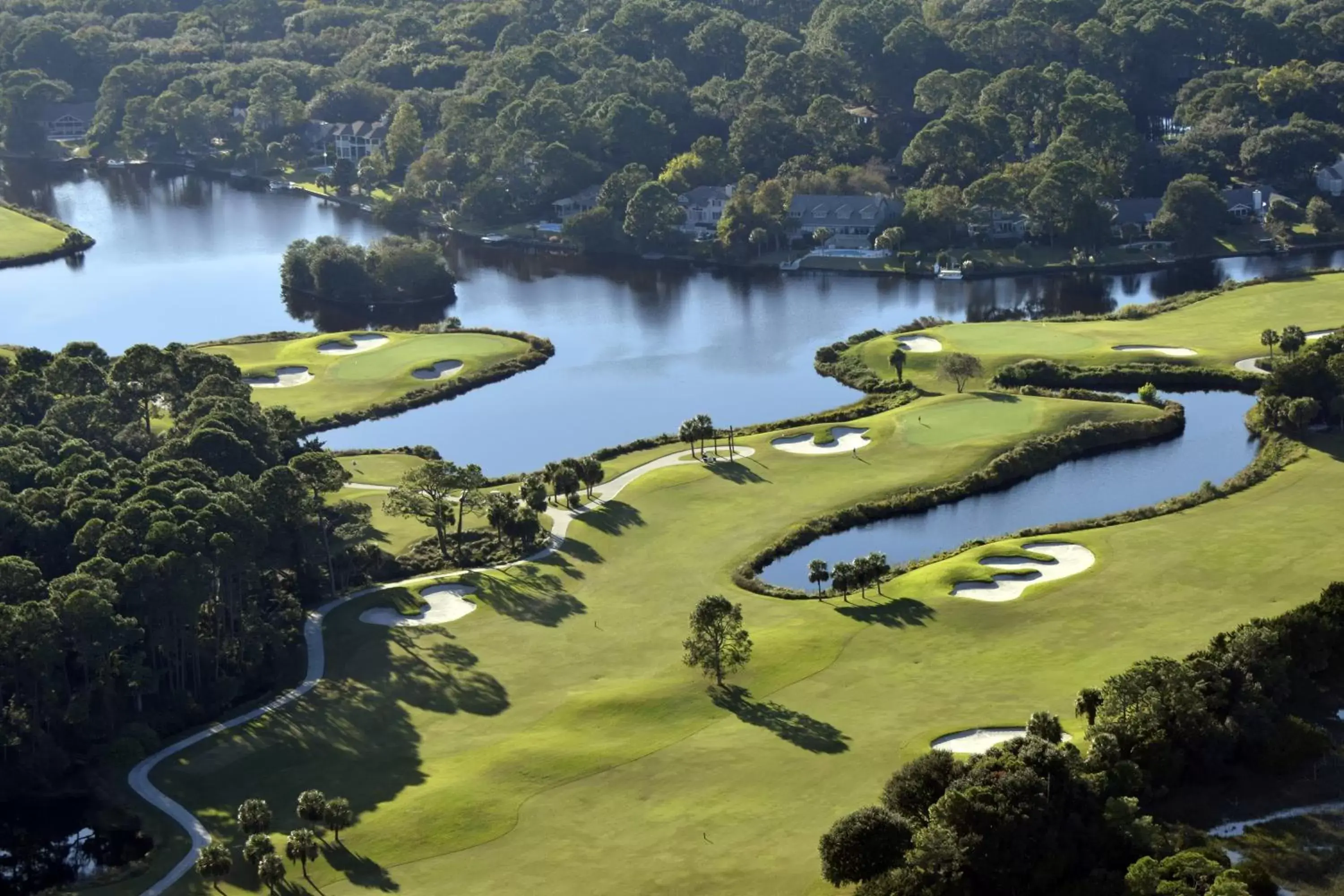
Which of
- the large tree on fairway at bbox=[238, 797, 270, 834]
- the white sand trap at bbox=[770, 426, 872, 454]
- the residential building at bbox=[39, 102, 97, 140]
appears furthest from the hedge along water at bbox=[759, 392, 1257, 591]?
the residential building at bbox=[39, 102, 97, 140]

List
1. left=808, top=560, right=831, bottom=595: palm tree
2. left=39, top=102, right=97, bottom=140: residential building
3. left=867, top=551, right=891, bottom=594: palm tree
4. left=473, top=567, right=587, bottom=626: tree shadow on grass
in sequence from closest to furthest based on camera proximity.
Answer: left=867, top=551, right=891, bottom=594: palm tree, left=473, top=567, right=587, bottom=626: tree shadow on grass, left=808, top=560, right=831, bottom=595: palm tree, left=39, top=102, right=97, bottom=140: residential building

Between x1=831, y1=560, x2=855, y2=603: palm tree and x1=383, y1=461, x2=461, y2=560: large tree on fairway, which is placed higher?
x1=383, y1=461, x2=461, y2=560: large tree on fairway

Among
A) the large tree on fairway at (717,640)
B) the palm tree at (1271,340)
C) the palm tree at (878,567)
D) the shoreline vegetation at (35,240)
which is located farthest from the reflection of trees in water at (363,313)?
the large tree on fairway at (717,640)

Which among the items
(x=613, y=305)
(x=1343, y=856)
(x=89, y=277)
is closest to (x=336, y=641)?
(x=1343, y=856)

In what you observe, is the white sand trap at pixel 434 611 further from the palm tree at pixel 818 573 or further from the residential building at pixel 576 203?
the residential building at pixel 576 203

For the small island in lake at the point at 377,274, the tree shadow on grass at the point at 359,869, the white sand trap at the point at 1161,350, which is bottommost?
the tree shadow on grass at the point at 359,869

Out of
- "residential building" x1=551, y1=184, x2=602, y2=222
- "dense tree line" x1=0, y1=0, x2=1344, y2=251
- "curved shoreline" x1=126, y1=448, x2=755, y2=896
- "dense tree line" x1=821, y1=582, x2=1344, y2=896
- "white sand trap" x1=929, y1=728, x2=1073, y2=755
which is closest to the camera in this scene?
"dense tree line" x1=821, y1=582, x2=1344, y2=896

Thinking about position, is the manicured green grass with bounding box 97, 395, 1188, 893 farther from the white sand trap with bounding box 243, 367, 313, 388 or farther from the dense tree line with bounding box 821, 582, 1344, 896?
the white sand trap with bounding box 243, 367, 313, 388
